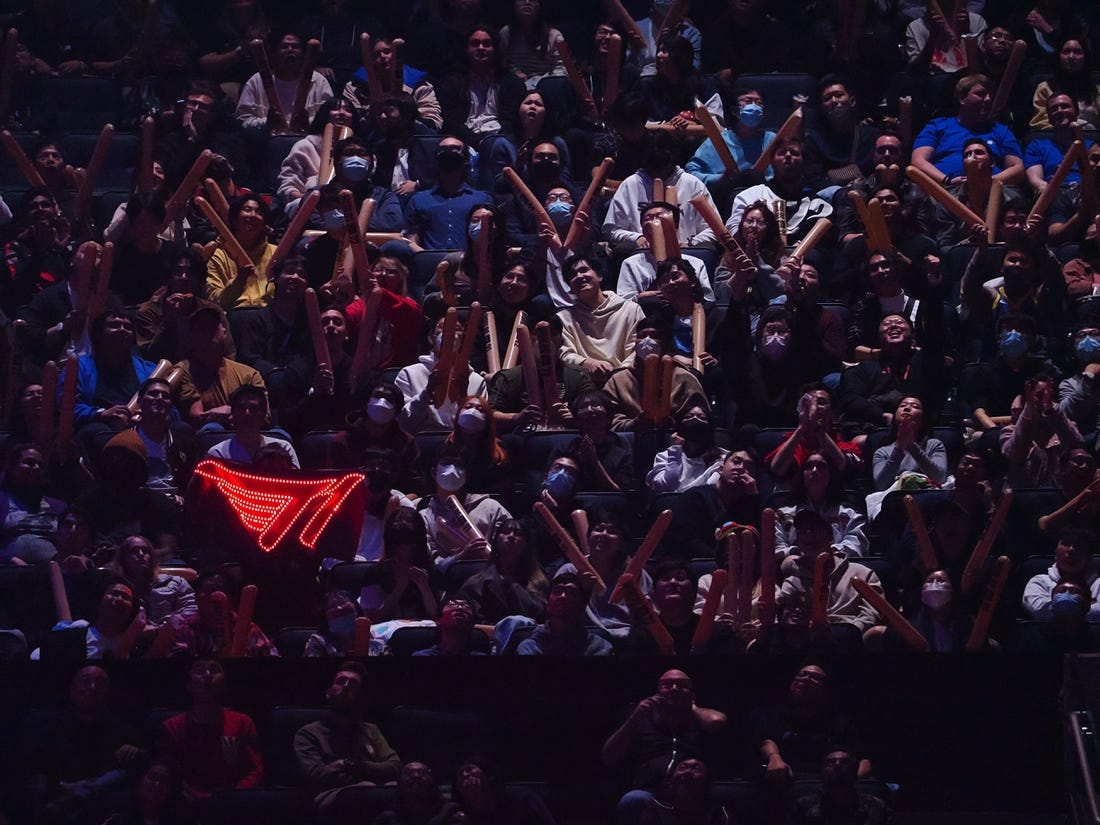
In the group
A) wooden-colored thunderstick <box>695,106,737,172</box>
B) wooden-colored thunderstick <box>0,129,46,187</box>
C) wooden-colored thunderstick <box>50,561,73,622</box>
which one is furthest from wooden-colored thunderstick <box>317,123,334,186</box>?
wooden-colored thunderstick <box>50,561,73,622</box>

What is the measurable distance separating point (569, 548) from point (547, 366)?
1.16 meters

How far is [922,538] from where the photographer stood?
8906 mm

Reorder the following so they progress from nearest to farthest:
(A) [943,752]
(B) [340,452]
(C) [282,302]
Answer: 1. (A) [943,752]
2. (B) [340,452]
3. (C) [282,302]

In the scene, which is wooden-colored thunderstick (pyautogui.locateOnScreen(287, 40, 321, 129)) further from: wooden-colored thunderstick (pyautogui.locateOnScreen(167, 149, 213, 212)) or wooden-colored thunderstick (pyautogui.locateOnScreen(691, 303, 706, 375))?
wooden-colored thunderstick (pyautogui.locateOnScreen(691, 303, 706, 375))

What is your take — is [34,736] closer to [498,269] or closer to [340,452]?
[340,452]

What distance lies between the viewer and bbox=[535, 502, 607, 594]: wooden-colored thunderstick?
29.4 ft

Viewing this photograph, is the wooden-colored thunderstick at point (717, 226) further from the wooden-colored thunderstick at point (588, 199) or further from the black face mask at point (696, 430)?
the black face mask at point (696, 430)

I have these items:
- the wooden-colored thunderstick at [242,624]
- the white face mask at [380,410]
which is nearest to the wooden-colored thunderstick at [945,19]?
the white face mask at [380,410]

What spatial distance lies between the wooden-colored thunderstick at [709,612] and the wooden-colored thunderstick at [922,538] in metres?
0.80

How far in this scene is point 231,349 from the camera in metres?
10.2

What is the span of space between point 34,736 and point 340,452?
78.0 inches

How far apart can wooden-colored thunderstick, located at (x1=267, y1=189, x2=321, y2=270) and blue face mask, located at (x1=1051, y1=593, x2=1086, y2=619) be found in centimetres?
402

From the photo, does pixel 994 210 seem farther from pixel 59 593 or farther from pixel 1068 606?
pixel 59 593

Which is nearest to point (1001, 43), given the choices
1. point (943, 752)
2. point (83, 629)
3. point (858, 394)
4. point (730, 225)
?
point (730, 225)
